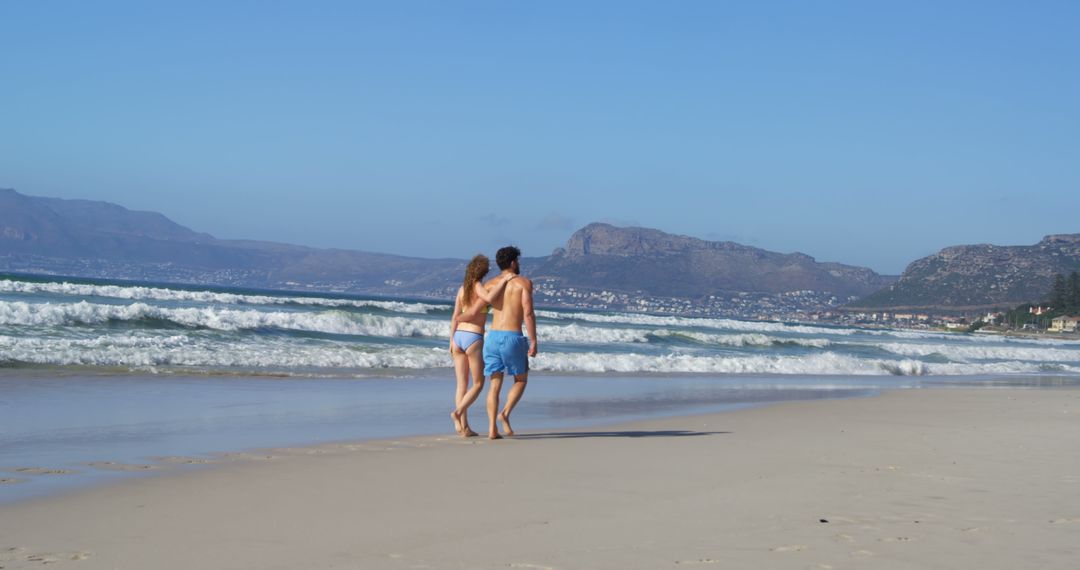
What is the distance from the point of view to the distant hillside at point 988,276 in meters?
110

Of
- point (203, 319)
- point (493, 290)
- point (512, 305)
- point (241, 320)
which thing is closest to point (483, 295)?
point (493, 290)

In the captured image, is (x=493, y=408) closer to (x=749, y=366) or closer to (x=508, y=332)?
(x=508, y=332)

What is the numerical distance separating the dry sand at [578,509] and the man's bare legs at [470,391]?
0.35 m

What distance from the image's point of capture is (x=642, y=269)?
129625 mm

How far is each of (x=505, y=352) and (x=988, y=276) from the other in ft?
378

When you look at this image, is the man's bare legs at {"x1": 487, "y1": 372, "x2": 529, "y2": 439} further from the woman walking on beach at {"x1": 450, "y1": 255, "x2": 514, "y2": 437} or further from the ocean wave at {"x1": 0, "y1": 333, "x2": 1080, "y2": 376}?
the ocean wave at {"x1": 0, "y1": 333, "x2": 1080, "y2": 376}

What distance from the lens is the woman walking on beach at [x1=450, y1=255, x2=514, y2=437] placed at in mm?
8727

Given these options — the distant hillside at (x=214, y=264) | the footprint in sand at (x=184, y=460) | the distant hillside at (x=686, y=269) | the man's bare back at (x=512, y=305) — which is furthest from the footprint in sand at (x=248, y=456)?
the distant hillside at (x=214, y=264)

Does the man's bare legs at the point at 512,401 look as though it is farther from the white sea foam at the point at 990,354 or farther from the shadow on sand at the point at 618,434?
the white sea foam at the point at 990,354

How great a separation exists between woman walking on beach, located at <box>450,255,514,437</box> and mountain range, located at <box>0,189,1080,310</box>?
4068 inches

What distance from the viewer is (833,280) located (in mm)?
143000

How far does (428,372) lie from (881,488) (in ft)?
37.8

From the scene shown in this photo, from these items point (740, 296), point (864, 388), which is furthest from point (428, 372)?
point (740, 296)

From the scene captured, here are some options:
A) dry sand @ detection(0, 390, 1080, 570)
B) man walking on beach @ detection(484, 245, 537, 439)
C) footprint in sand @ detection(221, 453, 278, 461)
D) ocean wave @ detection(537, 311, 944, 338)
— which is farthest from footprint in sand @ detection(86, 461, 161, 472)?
ocean wave @ detection(537, 311, 944, 338)
